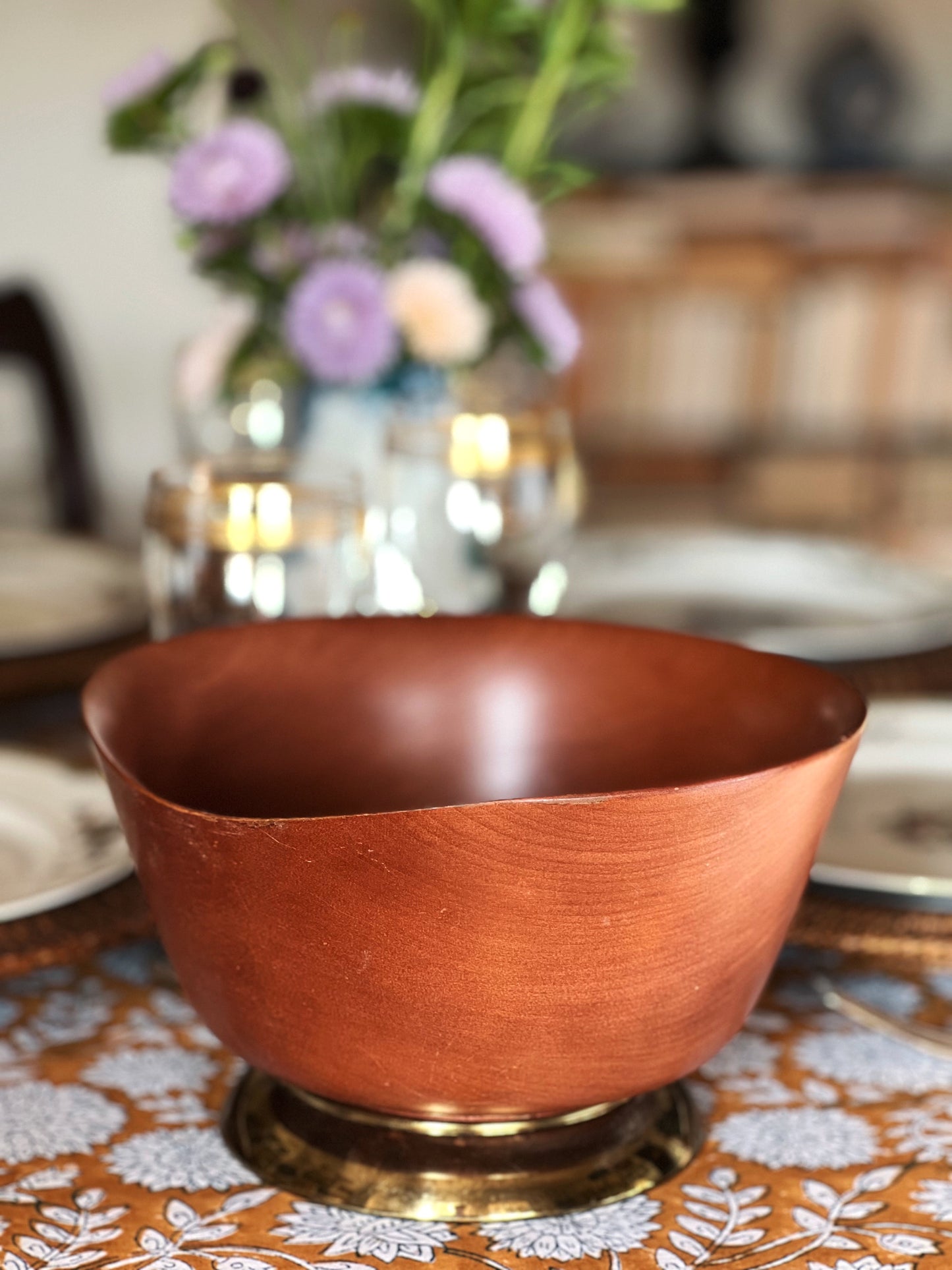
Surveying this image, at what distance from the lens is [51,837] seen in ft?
1.74

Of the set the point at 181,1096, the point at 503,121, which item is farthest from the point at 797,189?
the point at 181,1096

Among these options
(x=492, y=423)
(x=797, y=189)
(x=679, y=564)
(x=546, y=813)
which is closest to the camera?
(x=546, y=813)

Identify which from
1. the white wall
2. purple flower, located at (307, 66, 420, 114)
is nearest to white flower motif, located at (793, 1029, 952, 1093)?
purple flower, located at (307, 66, 420, 114)

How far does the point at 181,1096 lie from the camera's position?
0.43 m

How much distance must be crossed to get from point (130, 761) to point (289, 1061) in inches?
3.5

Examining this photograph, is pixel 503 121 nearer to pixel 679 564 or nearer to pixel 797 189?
pixel 679 564

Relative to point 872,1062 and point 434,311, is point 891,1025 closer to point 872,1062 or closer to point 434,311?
point 872,1062

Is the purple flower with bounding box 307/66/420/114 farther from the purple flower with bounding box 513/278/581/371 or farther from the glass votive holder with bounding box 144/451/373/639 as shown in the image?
the glass votive holder with bounding box 144/451/373/639

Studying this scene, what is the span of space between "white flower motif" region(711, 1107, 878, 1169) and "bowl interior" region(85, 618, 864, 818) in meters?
0.10

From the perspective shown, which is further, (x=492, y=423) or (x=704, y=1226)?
(x=492, y=423)

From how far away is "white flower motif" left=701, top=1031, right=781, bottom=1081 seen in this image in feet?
1.50

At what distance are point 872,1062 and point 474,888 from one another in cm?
21

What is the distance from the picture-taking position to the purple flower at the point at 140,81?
35.6 inches

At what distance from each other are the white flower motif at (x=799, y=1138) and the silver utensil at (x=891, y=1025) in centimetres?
4
